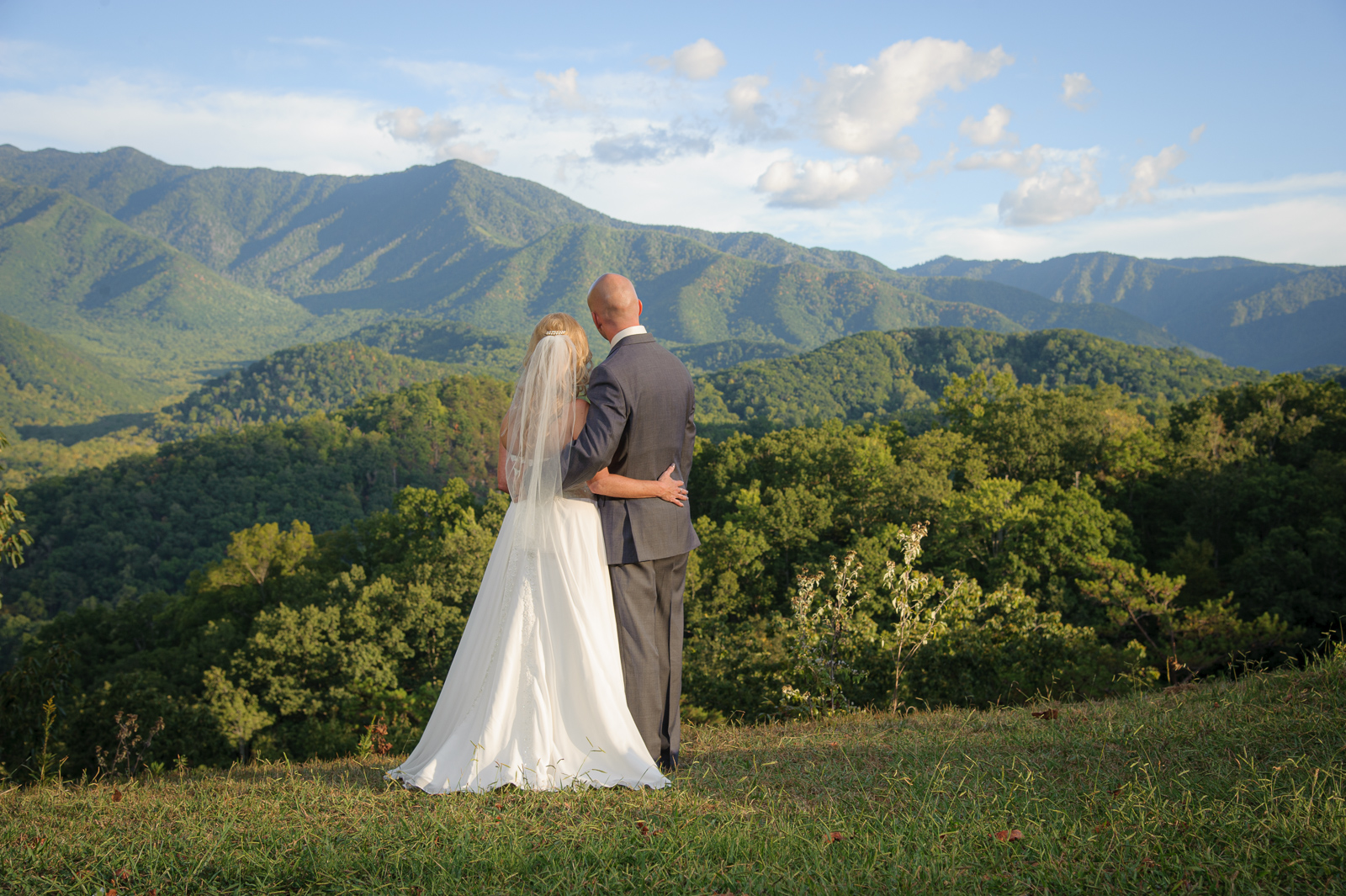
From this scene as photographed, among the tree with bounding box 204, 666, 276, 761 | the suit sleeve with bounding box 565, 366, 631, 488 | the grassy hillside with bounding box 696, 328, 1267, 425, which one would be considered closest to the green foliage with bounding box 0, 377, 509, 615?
the grassy hillside with bounding box 696, 328, 1267, 425

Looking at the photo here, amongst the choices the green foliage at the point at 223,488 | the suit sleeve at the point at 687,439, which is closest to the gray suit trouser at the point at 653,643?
the suit sleeve at the point at 687,439

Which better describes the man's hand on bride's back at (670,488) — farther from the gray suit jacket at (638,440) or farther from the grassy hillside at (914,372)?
the grassy hillside at (914,372)

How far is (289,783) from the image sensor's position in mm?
3785

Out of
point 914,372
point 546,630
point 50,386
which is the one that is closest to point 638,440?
point 546,630

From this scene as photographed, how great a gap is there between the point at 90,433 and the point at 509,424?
150374 mm

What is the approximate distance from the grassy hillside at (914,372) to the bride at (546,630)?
69.0m

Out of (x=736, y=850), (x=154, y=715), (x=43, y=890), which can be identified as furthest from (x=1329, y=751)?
(x=154, y=715)

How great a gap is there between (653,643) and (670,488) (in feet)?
2.60

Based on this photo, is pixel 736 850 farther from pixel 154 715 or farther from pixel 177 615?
pixel 177 615

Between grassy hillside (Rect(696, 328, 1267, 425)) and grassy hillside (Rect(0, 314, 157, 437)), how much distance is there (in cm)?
12268

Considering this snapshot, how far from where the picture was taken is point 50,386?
156 meters

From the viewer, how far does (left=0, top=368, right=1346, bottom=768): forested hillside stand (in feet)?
38.2

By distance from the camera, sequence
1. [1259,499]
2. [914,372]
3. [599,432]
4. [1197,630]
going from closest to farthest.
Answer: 1. [599,432]
2. [1197,630]
3. [1259,499]
4. [914,372]

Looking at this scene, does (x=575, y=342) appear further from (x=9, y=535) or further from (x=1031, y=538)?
(x=1031, y=538)
